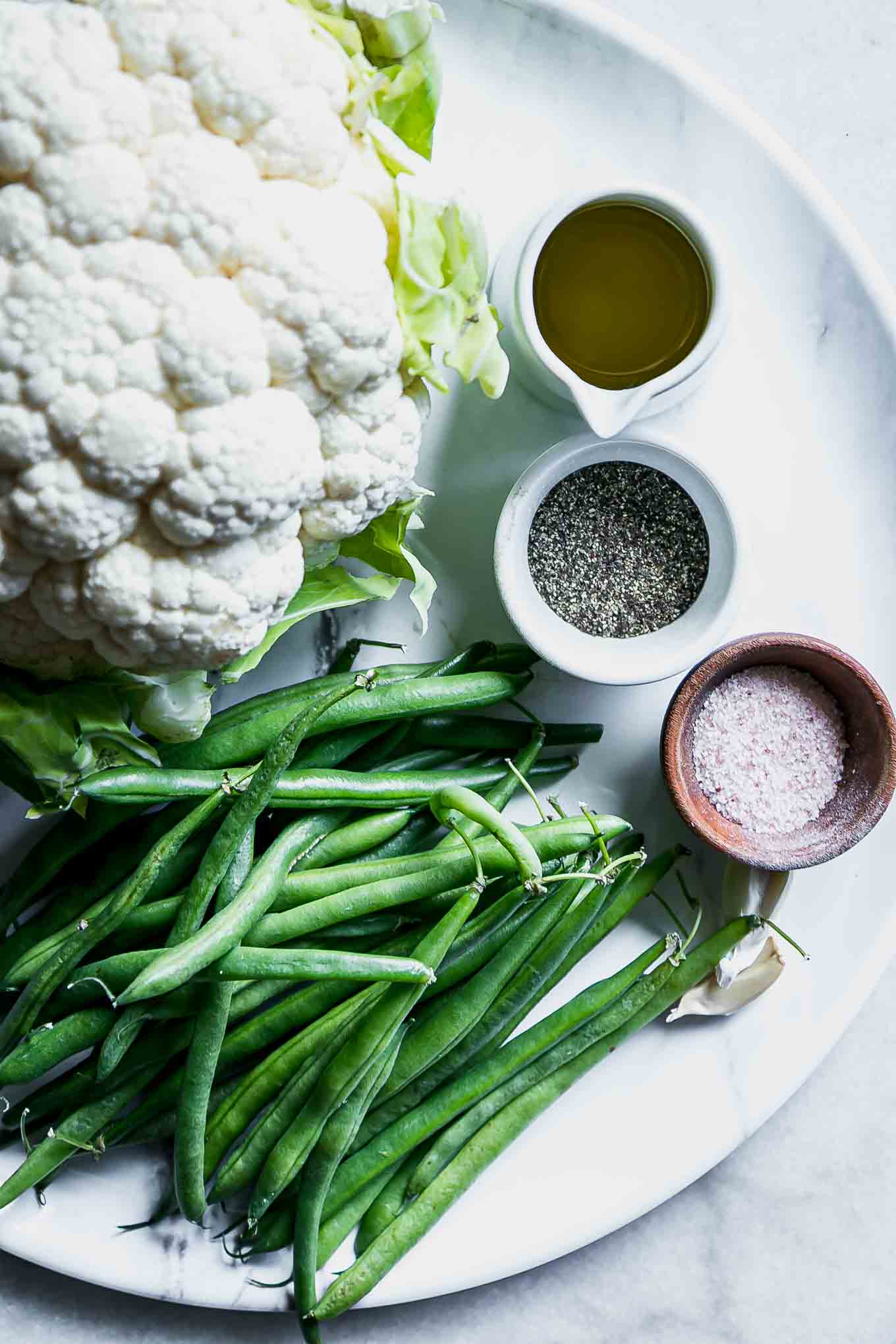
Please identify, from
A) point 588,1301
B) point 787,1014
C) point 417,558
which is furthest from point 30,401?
point 588,1301

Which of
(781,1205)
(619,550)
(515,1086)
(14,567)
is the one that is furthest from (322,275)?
(781,1205)

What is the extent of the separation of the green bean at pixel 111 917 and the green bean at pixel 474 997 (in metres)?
0.29

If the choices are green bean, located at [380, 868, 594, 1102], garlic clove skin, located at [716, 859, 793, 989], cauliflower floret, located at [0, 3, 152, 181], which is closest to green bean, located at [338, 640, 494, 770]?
green bean, located at [380, 868, 594, 1102]

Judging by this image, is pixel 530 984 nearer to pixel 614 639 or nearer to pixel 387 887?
pixel 387 887

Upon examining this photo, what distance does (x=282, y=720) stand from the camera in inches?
46.2

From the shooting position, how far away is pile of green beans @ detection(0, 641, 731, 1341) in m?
1.10

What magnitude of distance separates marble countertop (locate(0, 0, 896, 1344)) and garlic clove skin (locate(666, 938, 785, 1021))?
0.19 meters

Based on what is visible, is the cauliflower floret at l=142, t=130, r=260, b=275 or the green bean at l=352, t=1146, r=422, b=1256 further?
the green bean at l=352, t=1146, r=422, b=1256

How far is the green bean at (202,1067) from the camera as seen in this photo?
1.10 meters

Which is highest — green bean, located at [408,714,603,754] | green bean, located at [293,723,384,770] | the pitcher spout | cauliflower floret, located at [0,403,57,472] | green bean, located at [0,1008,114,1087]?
the pitcher spout

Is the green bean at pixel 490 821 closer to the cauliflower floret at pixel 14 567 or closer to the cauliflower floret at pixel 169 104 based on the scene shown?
the cauliflower floret at pixel 14 567

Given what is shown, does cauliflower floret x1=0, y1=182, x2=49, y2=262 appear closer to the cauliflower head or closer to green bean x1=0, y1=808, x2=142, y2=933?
the cauliflower head

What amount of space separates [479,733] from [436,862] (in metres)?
0.15

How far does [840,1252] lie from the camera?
1.37m
